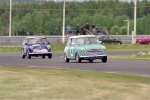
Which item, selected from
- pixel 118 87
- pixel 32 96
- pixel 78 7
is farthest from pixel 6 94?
pixel 78 7

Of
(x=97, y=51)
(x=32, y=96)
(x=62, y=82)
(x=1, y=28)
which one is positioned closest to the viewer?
(x=32, y=96)

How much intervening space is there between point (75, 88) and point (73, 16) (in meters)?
135

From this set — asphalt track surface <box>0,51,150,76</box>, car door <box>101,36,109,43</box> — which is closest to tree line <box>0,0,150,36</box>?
car door <box>101,36,109,43</box>

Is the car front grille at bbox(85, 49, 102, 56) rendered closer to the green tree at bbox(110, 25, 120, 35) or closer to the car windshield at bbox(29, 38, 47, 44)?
the car windshield at bbox(29, 38, 47, 44)

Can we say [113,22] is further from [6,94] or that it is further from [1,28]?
[6,94]

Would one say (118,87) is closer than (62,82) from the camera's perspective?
Yes

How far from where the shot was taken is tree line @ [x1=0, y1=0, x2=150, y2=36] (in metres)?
139

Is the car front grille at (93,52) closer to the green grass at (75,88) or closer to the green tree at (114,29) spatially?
the green grass at (75,88)

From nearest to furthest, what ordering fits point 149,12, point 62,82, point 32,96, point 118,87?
point 32,96 < point 118,87 < point 62,82 < point 149,12

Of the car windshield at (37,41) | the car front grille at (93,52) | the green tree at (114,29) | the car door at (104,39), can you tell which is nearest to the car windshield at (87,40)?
the car front grille at (93,52)

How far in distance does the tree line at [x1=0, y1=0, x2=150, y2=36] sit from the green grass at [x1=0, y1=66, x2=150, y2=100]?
375ft

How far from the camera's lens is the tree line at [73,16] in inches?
5458

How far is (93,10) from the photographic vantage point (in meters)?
158

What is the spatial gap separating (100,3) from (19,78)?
140069 millimetres
